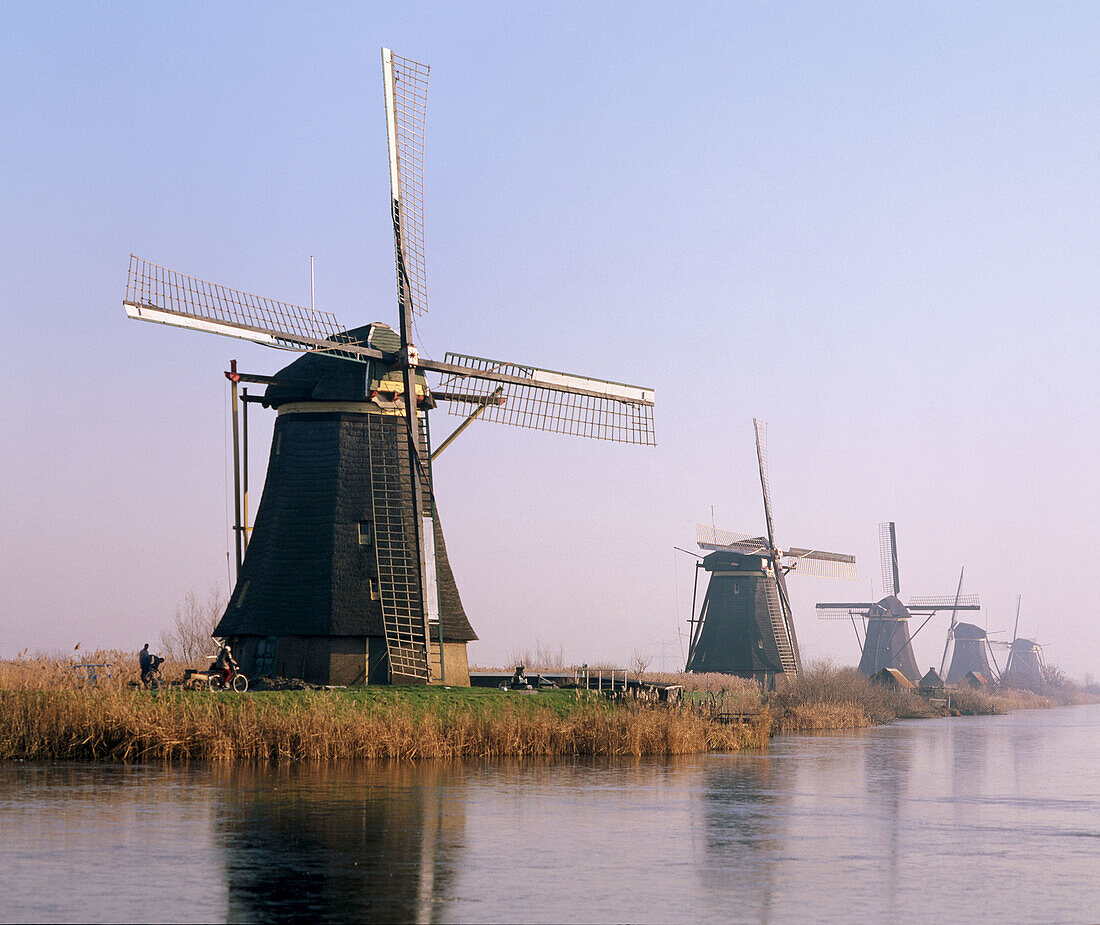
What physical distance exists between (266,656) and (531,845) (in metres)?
14.7

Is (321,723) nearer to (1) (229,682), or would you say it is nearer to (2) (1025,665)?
(1) (229,682)

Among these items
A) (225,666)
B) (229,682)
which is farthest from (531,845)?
(225,666)

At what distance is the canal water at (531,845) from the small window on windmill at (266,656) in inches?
256

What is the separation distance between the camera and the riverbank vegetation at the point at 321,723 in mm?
20875

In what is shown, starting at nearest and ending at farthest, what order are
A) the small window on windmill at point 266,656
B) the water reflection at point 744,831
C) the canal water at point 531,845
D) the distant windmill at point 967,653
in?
the canal water at point 531,845 → the water reflection at point 744,831 → the small window on windmill at point 266,656 → the distant windmill at point 967,653

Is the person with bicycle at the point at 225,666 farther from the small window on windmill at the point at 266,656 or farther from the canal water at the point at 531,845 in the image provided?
the canal water at the point at 531,845

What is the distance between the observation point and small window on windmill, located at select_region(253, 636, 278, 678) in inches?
1067

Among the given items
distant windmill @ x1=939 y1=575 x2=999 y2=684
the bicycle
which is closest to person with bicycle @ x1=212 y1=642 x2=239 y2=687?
the bicycle

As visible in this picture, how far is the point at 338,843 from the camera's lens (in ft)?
43.0

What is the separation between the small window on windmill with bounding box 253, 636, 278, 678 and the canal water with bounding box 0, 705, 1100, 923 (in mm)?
6496

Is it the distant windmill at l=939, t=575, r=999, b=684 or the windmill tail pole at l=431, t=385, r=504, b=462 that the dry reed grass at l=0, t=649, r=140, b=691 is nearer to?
the windmill tail pole at l=431, t=385, r=504, b=462

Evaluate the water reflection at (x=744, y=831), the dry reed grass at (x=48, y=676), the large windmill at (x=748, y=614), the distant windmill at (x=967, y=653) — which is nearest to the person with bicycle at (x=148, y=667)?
the dry reed grass at (x=48, y=676)

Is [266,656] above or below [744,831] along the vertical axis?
above

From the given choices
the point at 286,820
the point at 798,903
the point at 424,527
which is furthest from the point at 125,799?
the point at 424,527
